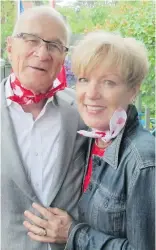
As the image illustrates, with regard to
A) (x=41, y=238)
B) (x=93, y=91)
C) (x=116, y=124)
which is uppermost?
(x=93, y=91)

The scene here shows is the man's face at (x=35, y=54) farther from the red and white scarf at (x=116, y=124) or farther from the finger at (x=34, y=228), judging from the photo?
the finger at (x=34, y=228)

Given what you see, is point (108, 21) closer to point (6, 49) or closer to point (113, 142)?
point (6, 49)

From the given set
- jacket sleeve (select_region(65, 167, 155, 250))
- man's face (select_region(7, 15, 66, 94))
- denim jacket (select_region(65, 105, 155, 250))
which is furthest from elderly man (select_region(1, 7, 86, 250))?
jacket sleeve (select_region(65, 167, 155, 250))

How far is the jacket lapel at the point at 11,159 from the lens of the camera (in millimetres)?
1120

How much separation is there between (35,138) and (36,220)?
0.29 metres

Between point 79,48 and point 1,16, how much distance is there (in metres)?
0.53

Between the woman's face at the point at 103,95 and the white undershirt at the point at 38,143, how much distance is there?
8.0 inches

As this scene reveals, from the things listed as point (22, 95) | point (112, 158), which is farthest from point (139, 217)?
point (22, 95)

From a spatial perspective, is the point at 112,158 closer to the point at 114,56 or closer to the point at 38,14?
the point at 114,56

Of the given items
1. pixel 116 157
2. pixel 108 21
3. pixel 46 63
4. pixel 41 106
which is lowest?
pixel 116 157

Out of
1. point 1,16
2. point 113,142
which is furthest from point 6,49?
point 113,142

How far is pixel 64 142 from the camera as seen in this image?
121 centimetres

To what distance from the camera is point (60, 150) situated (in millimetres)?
1191

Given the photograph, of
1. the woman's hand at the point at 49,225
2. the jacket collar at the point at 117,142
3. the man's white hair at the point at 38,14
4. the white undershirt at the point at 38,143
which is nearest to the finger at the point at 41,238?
the woman's hand at the point at 49,225
